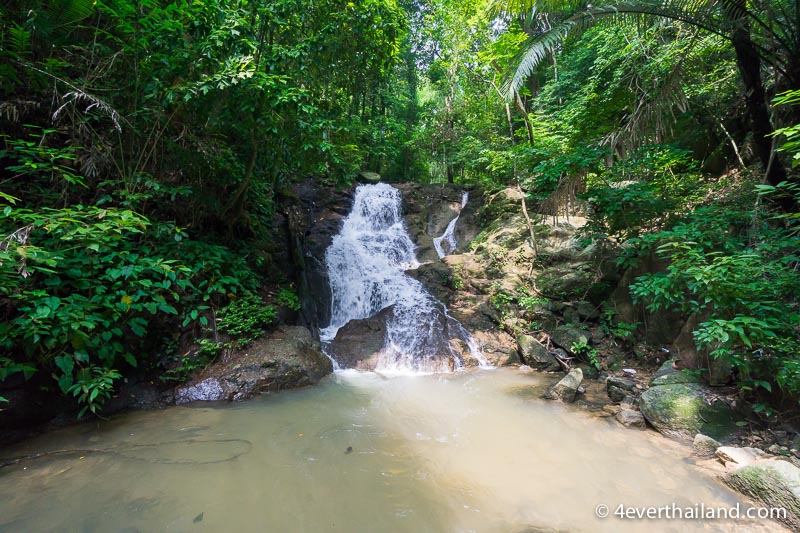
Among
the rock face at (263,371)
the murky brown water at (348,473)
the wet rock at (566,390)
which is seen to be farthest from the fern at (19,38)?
the wet rock at (566,390)

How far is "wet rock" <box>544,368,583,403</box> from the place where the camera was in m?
5.12

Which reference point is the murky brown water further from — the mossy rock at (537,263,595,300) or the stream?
the mossy rock at (537,263,595,300)

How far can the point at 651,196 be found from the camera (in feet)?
19.5

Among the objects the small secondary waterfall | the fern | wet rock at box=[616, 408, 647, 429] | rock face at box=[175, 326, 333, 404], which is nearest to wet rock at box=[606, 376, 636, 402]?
wet rock at box=[616, 408, 647, 429]

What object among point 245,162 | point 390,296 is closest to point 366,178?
point 390,296

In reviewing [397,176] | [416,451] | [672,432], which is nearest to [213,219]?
[416,451]

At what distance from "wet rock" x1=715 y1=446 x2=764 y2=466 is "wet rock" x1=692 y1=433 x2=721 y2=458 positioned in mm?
99

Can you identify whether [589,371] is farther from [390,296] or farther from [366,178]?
[366,178]

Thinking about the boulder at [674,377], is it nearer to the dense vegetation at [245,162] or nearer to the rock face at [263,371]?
the dense vegetation at [245,162]

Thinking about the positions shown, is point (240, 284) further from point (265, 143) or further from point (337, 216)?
point (337, 216)

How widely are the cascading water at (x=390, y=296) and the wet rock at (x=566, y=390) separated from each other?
1.92 metres

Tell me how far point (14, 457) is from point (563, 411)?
20.4ft

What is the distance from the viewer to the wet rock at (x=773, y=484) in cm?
257

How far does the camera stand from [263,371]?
534 cm
